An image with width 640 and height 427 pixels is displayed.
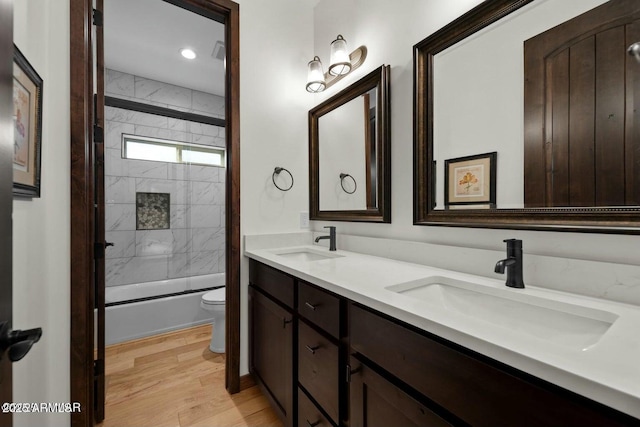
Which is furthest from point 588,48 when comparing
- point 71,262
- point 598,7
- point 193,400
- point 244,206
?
point 193,400

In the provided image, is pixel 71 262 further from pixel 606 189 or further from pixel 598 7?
pixel 598 7

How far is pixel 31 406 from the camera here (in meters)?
0.98

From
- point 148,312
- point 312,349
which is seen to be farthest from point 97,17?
point 148,312

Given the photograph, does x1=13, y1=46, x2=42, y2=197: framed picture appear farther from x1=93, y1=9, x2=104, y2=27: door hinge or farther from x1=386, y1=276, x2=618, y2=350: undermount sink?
x1=386, y1=276, x2=618, y2=350: undermount sink

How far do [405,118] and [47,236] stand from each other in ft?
5.60

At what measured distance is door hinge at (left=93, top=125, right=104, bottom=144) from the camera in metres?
1.43

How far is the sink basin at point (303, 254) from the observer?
5.80 feet

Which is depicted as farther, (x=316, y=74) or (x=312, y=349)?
(x=316, y=74)

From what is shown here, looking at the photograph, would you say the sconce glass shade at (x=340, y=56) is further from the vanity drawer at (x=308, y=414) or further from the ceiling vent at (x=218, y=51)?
the vanity drawer at (x=308, y=414)

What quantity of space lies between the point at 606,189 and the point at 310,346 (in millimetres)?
1129

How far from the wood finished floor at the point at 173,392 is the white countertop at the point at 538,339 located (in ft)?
3.56

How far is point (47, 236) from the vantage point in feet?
3.73

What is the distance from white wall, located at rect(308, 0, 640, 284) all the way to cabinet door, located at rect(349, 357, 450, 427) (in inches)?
26.6

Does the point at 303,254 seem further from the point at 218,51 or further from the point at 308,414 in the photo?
the point at 218,51
